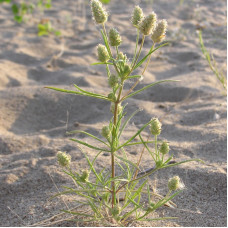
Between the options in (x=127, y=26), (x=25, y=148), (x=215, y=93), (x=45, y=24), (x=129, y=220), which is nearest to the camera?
(x=129, y=220)

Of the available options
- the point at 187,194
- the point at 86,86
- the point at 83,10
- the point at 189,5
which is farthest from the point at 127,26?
the point at 187,194

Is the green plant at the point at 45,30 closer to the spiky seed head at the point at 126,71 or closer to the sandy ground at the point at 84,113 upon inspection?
the sandy ground at the point at 84,113

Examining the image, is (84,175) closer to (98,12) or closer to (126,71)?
(126,71)

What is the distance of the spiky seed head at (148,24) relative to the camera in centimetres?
100

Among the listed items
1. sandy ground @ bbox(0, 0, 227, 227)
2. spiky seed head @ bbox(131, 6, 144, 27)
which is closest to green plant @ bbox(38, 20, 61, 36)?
sandy ground @ bbox(0, 0, 227, 227)

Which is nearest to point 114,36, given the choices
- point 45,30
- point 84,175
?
point 84,175

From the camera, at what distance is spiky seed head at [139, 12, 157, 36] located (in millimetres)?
1000

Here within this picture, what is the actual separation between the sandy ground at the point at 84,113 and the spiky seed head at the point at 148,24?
2.23ft

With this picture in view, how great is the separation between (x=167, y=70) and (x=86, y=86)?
92 centimetres

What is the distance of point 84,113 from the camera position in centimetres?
245

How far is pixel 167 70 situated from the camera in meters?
3.27

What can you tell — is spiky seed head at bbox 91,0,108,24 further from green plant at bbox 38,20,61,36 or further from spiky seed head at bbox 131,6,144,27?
green plant at bbox 38,20,61,36

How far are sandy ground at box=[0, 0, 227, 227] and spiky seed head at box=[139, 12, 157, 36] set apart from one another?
2.23 feet

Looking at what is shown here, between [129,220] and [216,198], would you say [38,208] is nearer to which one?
[129,220]
